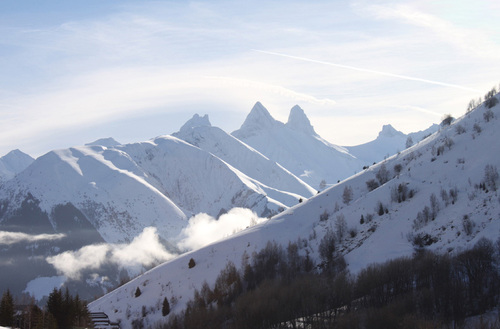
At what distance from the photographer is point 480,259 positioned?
56.0 m

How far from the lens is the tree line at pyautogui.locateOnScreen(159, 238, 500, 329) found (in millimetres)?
51781

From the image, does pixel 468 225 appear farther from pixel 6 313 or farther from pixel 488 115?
pixel 6 313

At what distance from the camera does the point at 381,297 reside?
57.4 meters

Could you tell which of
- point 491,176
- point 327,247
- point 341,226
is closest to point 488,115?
point 491,176

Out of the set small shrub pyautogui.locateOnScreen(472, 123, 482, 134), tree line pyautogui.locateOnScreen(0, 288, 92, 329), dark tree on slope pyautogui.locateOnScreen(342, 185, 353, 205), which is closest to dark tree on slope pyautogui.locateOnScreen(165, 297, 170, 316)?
tree line pyautogui.locateOnScreen(0, 288, 92, 329)

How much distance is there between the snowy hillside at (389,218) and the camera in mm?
70312

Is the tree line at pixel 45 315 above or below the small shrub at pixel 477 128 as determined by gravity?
below

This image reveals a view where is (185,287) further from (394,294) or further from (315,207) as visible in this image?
(394,294)

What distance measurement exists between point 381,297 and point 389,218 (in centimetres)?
2544

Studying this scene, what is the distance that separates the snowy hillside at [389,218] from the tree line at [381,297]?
226 inches

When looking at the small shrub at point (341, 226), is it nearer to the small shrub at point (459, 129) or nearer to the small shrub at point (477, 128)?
the small shrub at point (459, 129)

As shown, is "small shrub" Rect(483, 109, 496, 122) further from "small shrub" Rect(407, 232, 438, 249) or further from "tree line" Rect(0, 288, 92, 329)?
"tree line" Rect(0, 288, 92, 329)

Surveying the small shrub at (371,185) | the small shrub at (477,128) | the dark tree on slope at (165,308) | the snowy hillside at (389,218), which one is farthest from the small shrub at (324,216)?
the dark tree on slope at (165,308)

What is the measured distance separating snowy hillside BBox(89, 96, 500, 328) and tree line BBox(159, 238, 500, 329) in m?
5.73
